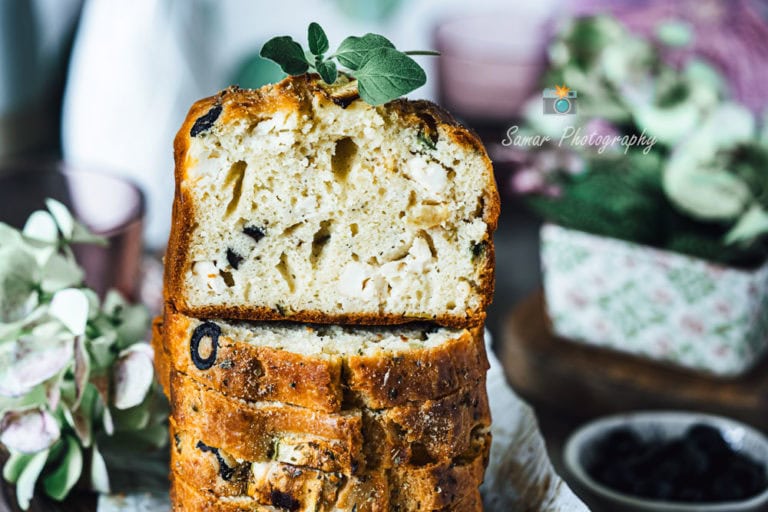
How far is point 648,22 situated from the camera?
4.50 metres

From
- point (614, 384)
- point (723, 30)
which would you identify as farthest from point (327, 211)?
point (723, 30)

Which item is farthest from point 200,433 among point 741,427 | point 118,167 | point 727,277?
point 118,167

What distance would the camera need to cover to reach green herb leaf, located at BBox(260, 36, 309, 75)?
1611 mm

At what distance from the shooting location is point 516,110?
176 inches

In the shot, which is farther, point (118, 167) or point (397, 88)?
point (118, 167)

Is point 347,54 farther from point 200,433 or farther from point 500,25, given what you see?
point 500,25

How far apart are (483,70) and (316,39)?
2902 mm

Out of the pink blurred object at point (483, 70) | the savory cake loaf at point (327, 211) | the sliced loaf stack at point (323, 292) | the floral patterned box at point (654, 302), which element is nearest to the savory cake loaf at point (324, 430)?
the sliced loaf stack at point (323, 292)

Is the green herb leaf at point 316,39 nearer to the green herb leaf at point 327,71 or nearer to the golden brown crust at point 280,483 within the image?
the green herb leaf at point 327,71

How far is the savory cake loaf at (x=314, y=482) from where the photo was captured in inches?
64.3

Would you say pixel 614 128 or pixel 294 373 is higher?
pixel 294 373

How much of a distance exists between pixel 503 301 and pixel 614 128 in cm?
80

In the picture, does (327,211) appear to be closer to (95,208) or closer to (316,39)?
(316,39)

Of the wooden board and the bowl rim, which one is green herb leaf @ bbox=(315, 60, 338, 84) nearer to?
the bowl rim
